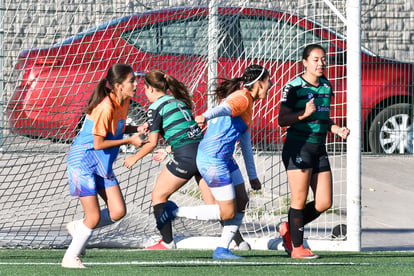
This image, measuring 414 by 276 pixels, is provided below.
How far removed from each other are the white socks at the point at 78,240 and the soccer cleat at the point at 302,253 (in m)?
1.84

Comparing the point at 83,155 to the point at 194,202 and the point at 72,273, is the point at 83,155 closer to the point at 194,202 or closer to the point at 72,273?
the point at 72,273

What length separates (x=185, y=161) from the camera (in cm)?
874

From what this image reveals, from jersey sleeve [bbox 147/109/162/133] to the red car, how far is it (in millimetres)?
1559

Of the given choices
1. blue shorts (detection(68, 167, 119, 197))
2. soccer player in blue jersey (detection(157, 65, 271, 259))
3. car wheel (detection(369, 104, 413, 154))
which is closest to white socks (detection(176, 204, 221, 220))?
soccer player in blue jersey (detection(157, 65, 271, 259))

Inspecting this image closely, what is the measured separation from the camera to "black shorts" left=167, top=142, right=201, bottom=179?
8734 millimetres

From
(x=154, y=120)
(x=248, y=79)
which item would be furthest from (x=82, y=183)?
(x=248, y=79)

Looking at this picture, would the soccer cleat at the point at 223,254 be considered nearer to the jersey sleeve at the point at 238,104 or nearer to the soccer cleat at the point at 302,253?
the soccer cleat at the point at 302,253

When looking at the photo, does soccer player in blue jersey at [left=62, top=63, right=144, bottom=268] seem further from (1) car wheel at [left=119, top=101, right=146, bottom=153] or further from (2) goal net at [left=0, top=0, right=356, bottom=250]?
(1) car wheel at [left=119, top=101, right=146, bottom=153]

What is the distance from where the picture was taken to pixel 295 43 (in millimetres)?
10734

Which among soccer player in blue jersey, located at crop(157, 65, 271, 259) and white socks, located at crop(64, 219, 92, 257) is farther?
soccer player in blue jersey, located at crop(157, 65, 271, 259)

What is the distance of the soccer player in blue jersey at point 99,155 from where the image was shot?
7.79m

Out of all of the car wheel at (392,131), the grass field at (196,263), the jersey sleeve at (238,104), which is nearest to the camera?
the grass field at (196,263)

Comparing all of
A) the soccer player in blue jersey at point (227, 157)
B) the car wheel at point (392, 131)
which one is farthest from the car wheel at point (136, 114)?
the car wheel at point (392, 131)

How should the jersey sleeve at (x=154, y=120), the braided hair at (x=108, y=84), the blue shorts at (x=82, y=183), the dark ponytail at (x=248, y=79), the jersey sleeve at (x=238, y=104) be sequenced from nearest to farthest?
the blue shorts at (x=82, y=183)
the braided hair at (x=108, y=84)
the jersey sleeve at (x=238, y=104)
the jersey sleeve at (x=154, y=120)
the dark ponytail at (x=248, y=79)
